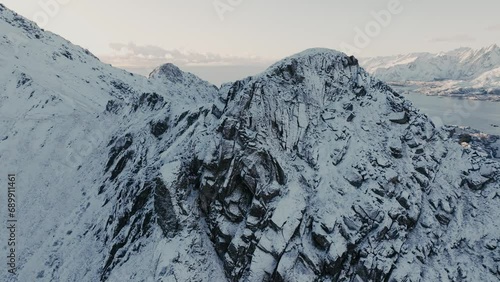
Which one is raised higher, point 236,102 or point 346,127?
point 236,102

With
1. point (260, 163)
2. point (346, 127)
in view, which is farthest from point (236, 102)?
point (346, 127)

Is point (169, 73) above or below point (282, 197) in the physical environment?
below

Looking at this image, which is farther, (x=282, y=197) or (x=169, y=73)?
(x=169, y=73)

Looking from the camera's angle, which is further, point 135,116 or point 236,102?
point 135,116

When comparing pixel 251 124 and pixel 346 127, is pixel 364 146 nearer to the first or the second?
pixel 346 127

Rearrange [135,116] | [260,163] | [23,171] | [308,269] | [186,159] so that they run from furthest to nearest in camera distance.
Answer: [135,116] < [23,171] < [186,159] < [260,163] < [308,269]

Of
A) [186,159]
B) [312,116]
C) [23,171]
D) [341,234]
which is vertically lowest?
[23,171]

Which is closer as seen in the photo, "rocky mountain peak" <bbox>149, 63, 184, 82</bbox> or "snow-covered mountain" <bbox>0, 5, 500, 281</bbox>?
"snow-covered mountain" <bbox>0, 5, 500, 281</bbox>

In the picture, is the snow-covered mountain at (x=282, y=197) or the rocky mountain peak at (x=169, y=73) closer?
the snow-covered mountain at (x=282, y=197)
